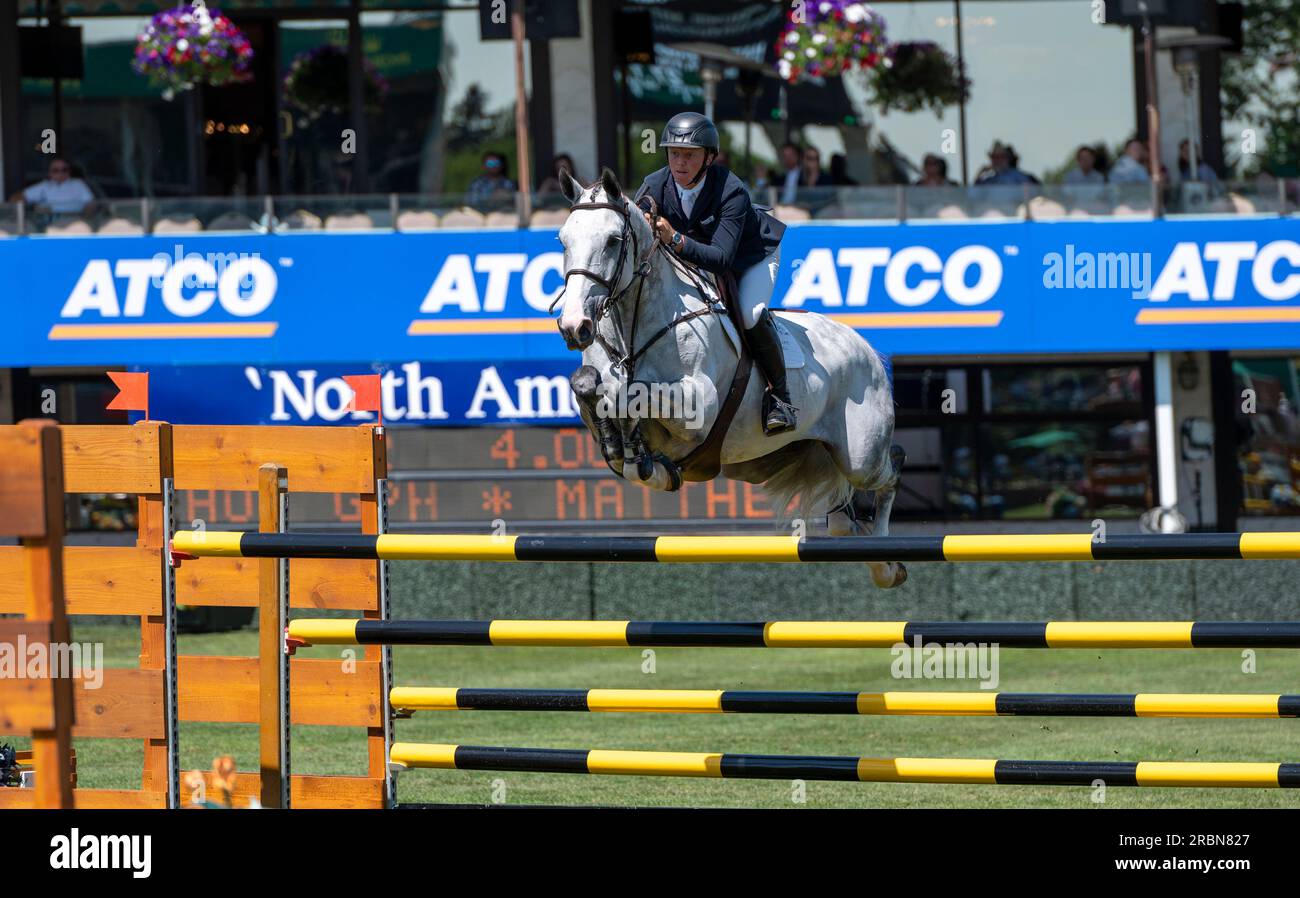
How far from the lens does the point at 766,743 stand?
1058 centimetres

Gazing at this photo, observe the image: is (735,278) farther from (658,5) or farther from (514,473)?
(658,5)

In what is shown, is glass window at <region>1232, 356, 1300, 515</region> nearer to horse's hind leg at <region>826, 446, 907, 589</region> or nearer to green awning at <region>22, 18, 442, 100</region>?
green awning at <region>22, 18, 442, 100</region>

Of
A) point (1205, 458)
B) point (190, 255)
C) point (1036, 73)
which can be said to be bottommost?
point (1205, 458)

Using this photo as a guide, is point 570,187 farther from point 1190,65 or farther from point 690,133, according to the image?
point 1190,65

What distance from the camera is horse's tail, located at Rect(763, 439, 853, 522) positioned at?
7.76m

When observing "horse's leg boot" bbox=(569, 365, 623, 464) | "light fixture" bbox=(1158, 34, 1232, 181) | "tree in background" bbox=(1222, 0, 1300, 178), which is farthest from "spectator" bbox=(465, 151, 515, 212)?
"horse's leg boot" bbox=(569, 365, 623, 464)

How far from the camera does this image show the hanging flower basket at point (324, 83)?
18.1 metres

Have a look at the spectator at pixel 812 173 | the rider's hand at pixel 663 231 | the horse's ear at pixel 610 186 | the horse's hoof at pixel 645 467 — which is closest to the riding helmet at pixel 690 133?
the rider's hand at pixel 663 231

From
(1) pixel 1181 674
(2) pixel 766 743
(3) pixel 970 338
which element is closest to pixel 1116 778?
(2) pixel 766 743

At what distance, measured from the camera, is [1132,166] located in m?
16.8

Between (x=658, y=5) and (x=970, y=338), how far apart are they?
17.4 ft

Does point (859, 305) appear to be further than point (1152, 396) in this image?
No

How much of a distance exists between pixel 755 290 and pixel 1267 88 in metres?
13.3

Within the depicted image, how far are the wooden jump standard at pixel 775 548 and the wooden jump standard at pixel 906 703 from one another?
1.69 feet
